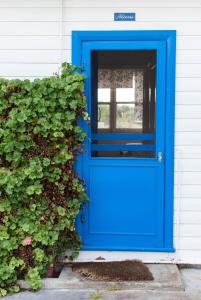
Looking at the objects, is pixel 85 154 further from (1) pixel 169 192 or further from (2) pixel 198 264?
(2) pixel 198 264

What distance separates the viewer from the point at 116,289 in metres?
4.35

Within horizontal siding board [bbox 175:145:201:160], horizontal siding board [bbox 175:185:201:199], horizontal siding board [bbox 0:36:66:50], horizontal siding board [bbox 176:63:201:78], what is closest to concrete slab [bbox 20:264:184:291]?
horizontal siding board [bbox 175:185:201:199]

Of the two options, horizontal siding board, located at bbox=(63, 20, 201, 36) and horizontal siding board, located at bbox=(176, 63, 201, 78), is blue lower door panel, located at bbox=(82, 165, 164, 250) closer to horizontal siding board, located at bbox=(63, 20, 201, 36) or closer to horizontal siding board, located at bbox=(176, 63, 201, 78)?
horizontal siding board, located at bbox=(176, 63, 201, 78)

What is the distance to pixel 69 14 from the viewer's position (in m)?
4.83

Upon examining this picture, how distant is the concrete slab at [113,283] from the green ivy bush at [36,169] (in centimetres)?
16

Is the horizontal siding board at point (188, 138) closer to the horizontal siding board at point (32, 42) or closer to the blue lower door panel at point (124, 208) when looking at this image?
the blue lower door panel at point (124, 208)

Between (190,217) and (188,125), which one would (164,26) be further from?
(190,217)

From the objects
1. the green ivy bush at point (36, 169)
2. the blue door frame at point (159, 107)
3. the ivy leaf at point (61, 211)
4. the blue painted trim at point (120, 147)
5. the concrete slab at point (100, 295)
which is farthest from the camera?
the blue painted trim at point (120, 147)

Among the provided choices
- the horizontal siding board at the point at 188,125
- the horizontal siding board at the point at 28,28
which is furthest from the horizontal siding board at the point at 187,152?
the horizontal siding board at the point at 28,28

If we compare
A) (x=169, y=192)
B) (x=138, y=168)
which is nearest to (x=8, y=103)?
(x=138, y=168)

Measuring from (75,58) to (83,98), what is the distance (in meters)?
0.54

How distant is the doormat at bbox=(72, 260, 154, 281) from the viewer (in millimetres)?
4500

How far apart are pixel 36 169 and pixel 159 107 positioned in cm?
141

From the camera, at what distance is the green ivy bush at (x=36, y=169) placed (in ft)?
14.3
